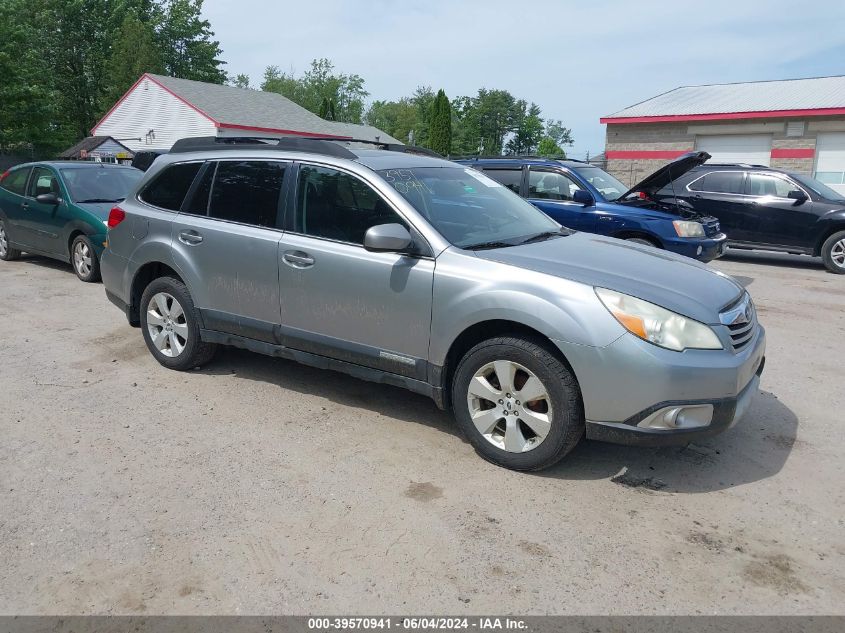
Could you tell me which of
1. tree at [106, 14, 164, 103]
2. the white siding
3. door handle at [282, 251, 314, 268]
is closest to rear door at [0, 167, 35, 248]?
door handle at [282, 251, 314, 268]

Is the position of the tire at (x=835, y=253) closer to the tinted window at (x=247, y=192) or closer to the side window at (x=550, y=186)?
the side window at (x=550, y=186)

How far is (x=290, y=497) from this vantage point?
3588mm

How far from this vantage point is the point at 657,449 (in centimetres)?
421

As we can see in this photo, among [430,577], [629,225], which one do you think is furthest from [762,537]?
[629,225]

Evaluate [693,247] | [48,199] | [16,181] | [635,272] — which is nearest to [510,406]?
[635,272]

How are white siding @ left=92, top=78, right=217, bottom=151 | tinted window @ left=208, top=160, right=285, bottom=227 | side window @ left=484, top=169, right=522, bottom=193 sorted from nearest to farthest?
tinted window @ left=208, top=160, right=285, bottom=227 → side window @ left=484, top=169, right=522, bottom=193 → white siding @ left=92, top=78, right=217, bottom=151

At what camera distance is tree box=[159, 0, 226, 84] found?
176ft

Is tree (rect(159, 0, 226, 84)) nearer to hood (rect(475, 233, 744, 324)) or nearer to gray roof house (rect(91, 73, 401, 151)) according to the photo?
gray roof house (rect(91, 73, 401, 151))

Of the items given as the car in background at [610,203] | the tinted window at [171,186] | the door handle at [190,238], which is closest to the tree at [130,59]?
the car in background at [610,203]

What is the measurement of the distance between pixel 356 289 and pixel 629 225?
5.75m

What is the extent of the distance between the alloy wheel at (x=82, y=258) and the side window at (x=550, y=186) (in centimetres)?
616

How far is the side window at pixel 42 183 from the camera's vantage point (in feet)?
31.3

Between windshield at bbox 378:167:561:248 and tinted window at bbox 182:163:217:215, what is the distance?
5.17ft
